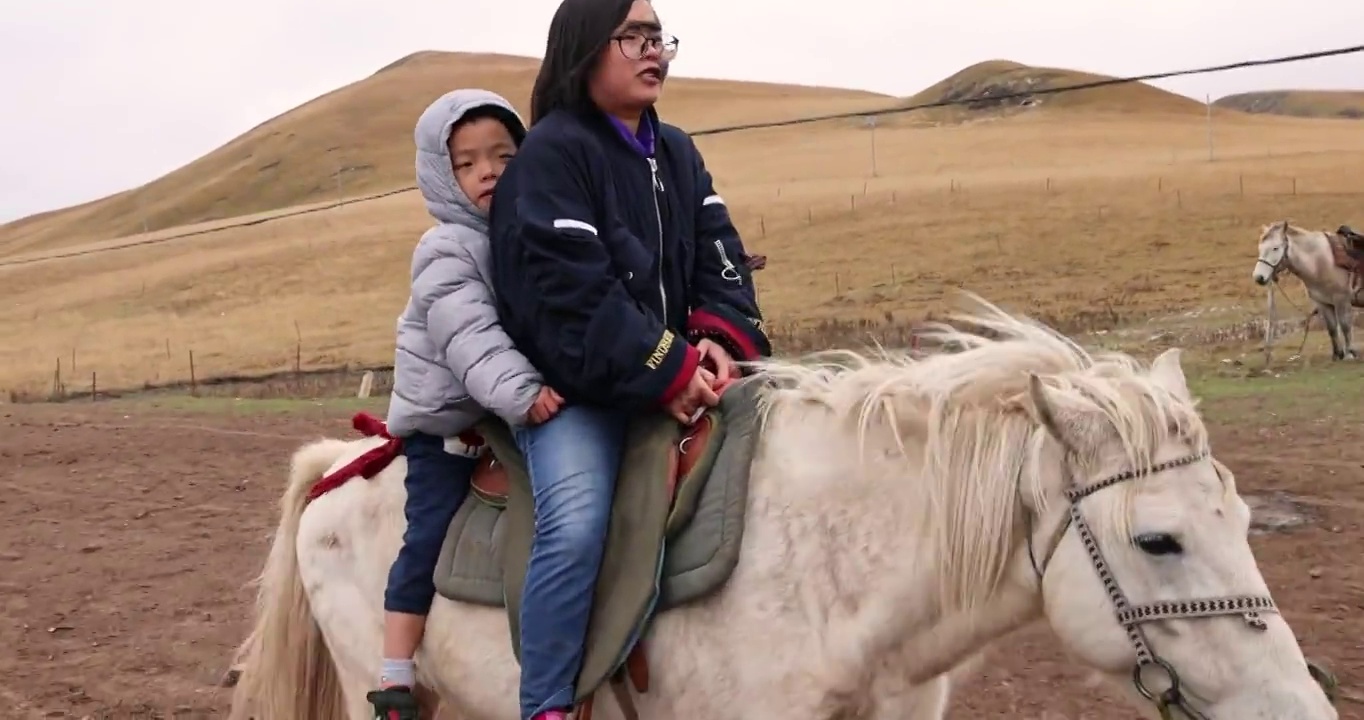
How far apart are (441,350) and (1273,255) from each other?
1554cm

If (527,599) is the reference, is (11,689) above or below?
below

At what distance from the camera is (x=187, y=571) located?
286 inches

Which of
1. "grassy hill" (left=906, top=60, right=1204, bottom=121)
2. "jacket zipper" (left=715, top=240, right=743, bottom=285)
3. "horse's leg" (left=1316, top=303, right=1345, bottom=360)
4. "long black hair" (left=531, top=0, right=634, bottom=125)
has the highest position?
"grassy hill" (left=906, top=60, right=1204, bottom=121)

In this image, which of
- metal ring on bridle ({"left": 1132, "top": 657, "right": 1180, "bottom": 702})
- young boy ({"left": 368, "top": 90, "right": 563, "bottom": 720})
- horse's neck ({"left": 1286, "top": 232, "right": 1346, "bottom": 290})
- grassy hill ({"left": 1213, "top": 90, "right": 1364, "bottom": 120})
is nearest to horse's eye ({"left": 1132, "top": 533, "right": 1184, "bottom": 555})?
metal ring on bridle ({"left": 1132, "top": 657, "right": 1180, "bottom": 702})

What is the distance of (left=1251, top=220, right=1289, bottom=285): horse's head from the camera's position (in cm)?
1523

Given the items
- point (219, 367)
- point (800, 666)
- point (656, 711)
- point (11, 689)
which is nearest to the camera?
point (800, 666)

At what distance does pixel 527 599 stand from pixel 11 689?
4226mm

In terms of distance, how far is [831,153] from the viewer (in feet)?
189

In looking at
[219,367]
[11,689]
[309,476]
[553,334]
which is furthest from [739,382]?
[219,367]

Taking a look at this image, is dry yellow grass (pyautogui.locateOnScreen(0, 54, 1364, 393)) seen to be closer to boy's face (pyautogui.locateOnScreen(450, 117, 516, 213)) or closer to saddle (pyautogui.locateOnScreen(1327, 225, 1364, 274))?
saddle (pyautogui.locateOnScreen(1327, 225, 1364, 274))

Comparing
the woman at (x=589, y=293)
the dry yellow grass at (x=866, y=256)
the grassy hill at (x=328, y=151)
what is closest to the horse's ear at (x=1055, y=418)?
the woman at (x=589, y=293)

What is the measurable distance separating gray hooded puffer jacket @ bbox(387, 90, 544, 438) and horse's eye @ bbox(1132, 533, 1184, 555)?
1.31 metres

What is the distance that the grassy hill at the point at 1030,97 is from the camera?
74.2 m

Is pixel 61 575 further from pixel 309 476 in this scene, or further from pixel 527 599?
pixel 527 599
